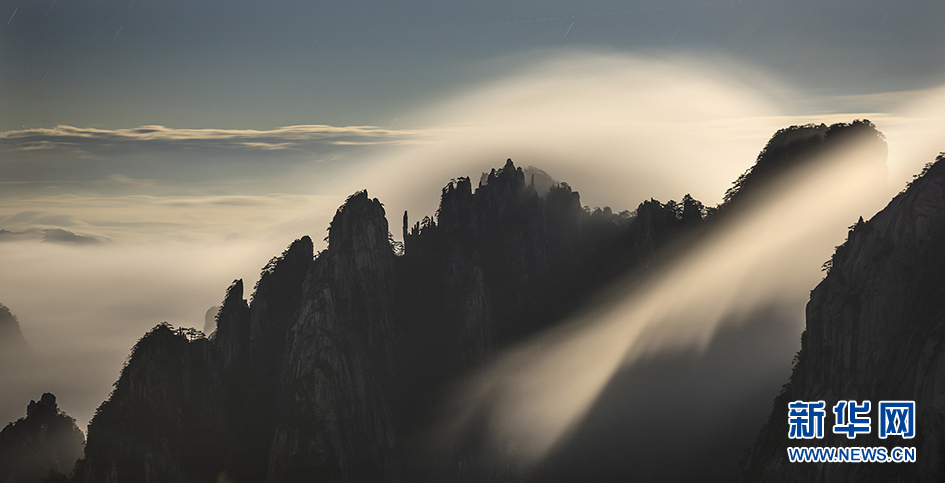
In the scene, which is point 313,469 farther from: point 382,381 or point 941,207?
point 941,207

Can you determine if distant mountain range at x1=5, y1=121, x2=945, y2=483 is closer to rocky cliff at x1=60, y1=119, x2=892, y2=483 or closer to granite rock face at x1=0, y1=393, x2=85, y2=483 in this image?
rocky cliff at x1=60, y1=119, x2=892, y2=483

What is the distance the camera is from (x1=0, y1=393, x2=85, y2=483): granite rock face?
110 m

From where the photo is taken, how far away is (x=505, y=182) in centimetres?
15238

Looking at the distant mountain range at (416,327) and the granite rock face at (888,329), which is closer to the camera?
the granite rock face at (888,329)

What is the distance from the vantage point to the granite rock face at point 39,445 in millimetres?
109688

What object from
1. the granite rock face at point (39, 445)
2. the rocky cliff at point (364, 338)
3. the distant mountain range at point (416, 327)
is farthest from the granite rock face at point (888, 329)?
the granite rock face at point (39, 445)

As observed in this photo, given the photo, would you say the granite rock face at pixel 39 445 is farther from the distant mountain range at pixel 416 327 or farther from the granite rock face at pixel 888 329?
the granite rock face at pixel 888 329

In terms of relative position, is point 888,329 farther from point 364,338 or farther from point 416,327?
point 416,327

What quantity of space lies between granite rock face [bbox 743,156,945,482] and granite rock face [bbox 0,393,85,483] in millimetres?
99092

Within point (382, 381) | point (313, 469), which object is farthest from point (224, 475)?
point (382, 381)

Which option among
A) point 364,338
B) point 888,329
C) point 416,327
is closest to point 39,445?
point 364,338

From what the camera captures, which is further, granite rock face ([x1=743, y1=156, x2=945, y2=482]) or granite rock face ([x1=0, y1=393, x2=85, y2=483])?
granite rock face ([x1=0, y1=393, x2=85, y2=483])

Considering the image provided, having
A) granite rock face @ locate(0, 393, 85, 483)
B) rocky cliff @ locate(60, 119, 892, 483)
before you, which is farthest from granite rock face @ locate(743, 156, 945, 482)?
granite rock face @ locate(0, 393, 85, 483)

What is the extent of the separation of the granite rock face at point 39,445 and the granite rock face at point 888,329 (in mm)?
99092
